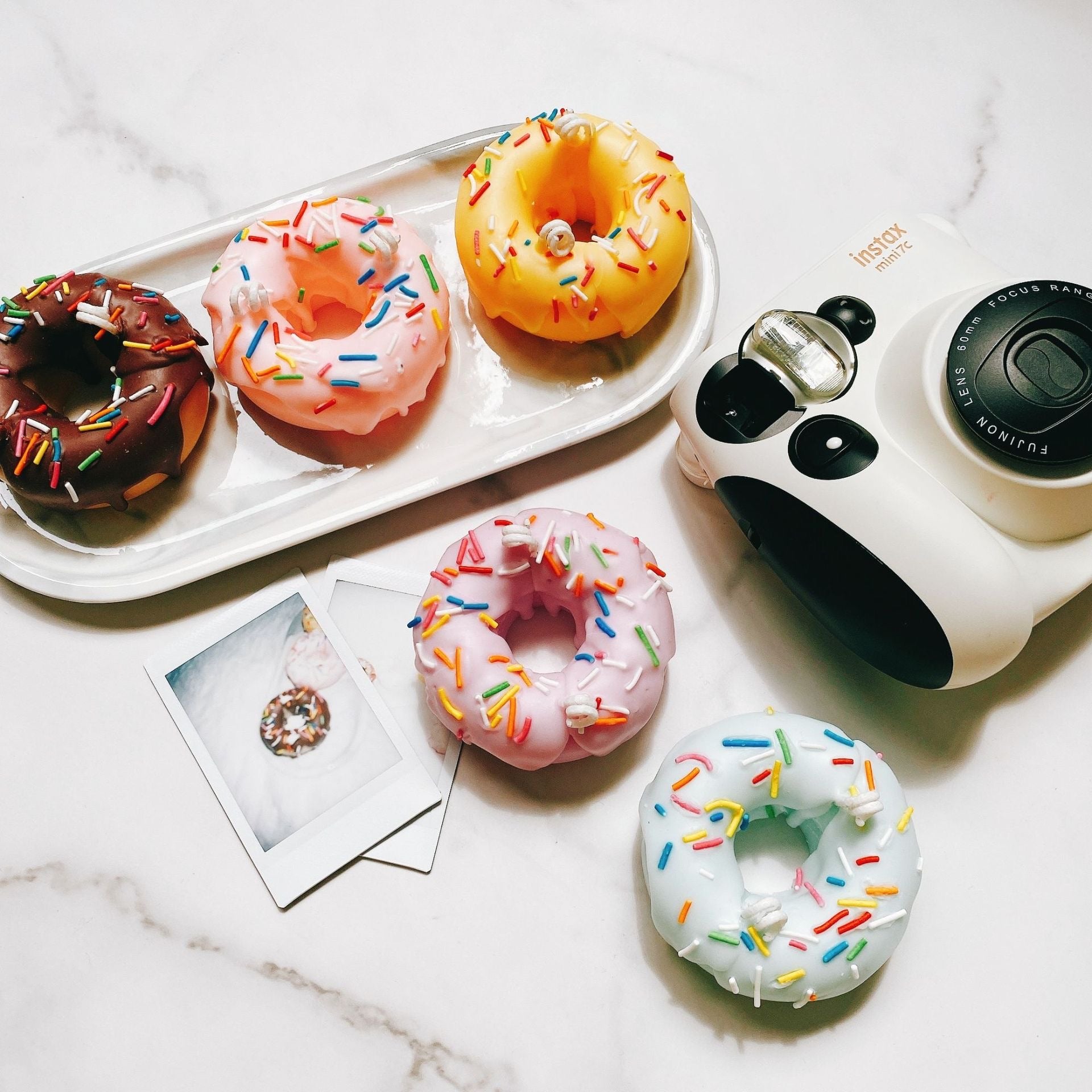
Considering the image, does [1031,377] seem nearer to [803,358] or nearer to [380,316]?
[803,358]

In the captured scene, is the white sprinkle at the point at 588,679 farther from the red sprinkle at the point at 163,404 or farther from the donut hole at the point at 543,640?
the red sprinkle at the point at 163,404

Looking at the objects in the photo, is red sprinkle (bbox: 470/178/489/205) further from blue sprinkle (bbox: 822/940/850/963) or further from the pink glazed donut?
blue sprinkle (bbox: 822/940/850/963)

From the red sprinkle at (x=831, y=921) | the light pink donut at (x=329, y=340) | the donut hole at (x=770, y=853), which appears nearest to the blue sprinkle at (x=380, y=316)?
the light pink donut at (x=329, y=340)

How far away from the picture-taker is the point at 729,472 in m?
1.01

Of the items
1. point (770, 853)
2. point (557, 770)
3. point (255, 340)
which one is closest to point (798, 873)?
point (770, 853)

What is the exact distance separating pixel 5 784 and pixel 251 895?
333mm

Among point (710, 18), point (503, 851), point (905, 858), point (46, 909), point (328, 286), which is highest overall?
point (710, 18)

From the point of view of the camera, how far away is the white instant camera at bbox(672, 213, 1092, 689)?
0.90m

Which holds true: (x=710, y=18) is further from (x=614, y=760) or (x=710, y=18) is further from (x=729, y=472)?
(x=614, y=760)

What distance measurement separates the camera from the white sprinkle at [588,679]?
0.98m

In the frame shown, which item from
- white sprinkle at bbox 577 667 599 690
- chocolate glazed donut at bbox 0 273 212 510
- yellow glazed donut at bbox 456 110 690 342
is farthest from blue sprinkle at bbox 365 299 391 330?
white sprinkle at bbox 577 667 599 690

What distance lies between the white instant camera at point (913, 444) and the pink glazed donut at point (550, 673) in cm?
16

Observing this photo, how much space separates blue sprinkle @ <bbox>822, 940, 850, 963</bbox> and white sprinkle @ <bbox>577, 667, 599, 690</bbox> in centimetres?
37

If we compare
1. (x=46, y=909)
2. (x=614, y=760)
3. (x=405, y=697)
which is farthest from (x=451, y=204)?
(x=46, y=909)
